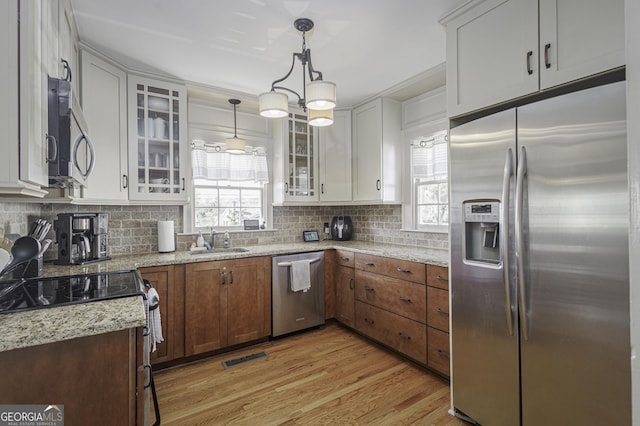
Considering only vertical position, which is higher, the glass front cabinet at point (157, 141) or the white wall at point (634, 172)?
the glass front cabinet at point (157, 141)

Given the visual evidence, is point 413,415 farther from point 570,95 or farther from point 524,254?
point 570,95

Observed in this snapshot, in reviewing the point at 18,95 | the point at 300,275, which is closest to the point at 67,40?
the point at 18,95

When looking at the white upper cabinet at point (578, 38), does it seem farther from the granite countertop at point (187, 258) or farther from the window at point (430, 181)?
the window at point (430, 181)

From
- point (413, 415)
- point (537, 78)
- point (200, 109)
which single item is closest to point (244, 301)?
point (413, 415)

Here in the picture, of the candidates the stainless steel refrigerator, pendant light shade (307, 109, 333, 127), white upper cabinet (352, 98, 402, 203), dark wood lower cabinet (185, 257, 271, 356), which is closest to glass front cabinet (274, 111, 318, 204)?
white upper cabinet (352, 98, 402, 203)

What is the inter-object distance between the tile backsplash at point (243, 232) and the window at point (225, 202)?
189 mm

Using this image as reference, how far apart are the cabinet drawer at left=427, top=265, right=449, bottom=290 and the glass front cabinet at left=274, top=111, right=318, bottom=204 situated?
1705 mm

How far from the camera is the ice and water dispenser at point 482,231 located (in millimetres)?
1757

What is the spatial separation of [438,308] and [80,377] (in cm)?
213

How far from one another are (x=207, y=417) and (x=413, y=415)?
1298 millimetres

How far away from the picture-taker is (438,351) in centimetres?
237

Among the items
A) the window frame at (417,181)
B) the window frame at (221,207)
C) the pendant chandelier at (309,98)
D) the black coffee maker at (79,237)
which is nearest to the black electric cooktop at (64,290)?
the black coffee maker at (79,237)

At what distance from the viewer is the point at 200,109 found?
3363 mm
